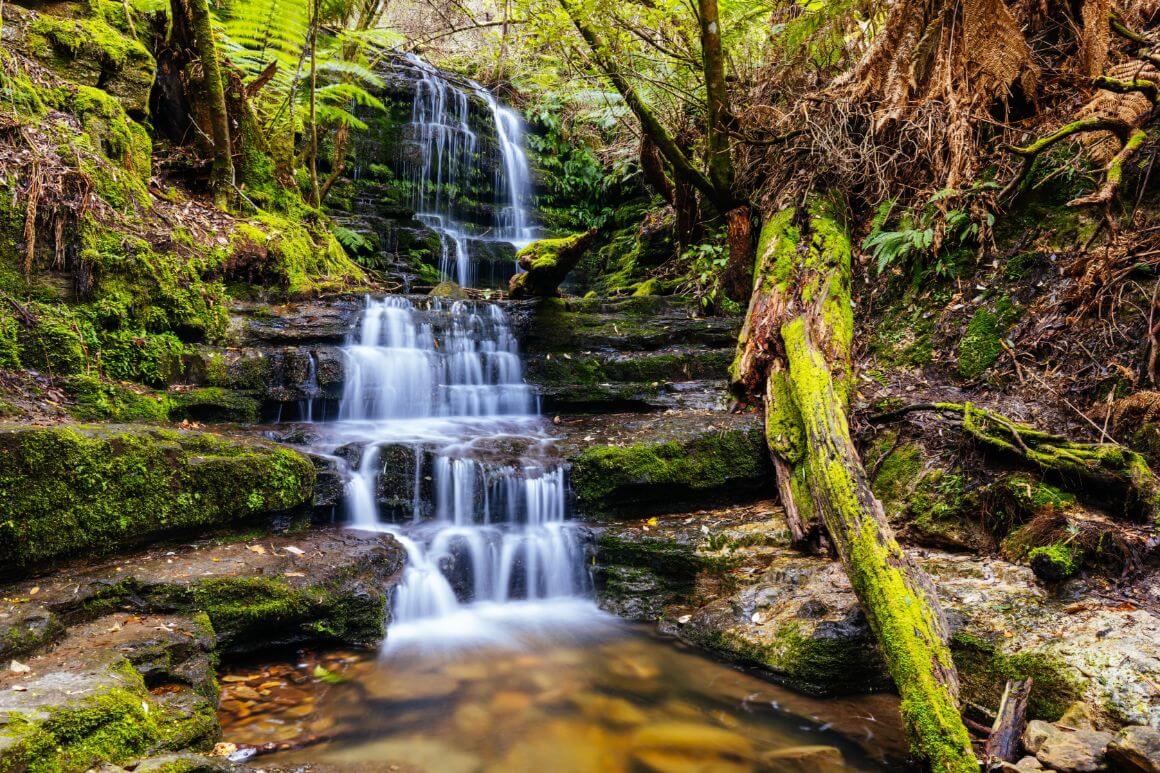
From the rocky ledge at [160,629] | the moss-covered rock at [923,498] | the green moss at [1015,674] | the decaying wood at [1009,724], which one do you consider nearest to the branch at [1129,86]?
the moss-covered rock at [923,498]

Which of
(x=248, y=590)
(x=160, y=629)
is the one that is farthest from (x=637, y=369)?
(x=160, y=629)

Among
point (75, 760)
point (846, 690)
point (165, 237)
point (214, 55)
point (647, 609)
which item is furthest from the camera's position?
point (214, 55)

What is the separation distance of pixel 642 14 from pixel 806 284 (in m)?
3.55

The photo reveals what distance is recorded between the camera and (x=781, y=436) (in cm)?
481

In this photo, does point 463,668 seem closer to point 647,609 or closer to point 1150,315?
point 647,609

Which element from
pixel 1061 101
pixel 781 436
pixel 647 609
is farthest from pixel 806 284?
pixel 647 609

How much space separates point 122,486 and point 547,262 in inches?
173

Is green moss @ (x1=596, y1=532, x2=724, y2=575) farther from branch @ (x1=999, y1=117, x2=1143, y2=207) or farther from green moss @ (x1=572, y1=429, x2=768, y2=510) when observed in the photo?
branch @ (x1=999, y1=117, x2=1143, y2=207)

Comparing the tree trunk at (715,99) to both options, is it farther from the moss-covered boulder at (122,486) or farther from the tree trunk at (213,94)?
the tree trunk at (213,94)

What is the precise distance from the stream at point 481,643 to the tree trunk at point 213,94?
7.75ft

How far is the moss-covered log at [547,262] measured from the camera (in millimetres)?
6568

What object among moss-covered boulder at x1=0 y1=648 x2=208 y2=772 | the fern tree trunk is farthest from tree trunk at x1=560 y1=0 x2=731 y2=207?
moss-covered boulder at x1=0 y1=648 x2=208 y2=772

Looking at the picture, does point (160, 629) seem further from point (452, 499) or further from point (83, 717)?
point (452, 499)

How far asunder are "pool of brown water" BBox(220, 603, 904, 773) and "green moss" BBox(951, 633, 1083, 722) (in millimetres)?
443
